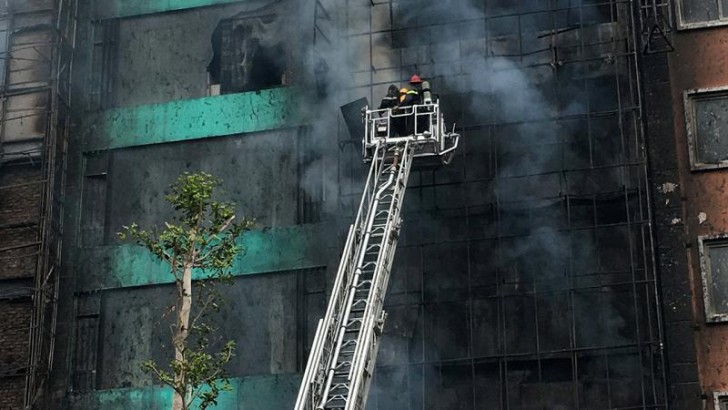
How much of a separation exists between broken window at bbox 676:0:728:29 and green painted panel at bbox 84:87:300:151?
883 cm

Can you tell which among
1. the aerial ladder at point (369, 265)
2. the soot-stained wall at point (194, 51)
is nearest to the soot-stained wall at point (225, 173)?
the soot-stained wall at point (194, 51)

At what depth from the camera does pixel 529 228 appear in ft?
85.0

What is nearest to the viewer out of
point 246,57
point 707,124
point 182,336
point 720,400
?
point 182,336

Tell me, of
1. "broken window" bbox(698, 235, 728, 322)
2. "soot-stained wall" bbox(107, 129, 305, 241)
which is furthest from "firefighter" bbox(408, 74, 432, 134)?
"broken window" bbox(698, 235, 728, 322)

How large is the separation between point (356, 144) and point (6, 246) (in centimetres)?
890

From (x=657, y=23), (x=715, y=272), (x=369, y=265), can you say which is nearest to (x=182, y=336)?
(x=369, y=265)

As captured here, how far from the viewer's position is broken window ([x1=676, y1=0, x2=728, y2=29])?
26.5m

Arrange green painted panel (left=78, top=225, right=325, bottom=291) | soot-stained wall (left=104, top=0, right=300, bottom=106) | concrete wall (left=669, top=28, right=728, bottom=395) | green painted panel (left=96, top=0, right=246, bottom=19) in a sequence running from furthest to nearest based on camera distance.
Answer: green painted panel (left=96, top=0, right=246, bottom=19)
soot-stained wall (left=104, top=0, right=300, bottom=106)
green painted panel (left=78, top=225, right=325, bottom=291)
concrete wall (left=669, top=28, right=728, bottom=395)

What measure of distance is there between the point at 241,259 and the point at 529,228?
6537 millimetres

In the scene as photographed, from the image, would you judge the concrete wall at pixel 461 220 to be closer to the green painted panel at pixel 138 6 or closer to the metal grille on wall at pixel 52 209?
the metal grille on wall at pixel 52 209

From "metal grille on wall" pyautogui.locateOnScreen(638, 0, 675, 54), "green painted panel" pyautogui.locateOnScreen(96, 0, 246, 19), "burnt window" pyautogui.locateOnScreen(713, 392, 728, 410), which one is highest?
"green painted panel" pyautogui.locateOnScreen(96, 0, 246, 19)

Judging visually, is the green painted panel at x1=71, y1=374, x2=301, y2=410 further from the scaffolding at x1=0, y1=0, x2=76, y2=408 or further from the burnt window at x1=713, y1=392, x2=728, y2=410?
the burnt window at x1=713, y1=392, x2=728, y2=410

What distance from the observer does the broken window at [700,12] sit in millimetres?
26469

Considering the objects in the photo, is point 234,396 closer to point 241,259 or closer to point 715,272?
point 241,259
